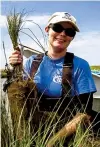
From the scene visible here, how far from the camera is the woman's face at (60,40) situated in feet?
12.8

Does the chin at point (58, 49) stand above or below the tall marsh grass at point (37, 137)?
above

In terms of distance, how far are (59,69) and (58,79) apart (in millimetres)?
122

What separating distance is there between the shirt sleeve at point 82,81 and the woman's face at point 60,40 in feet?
0.85

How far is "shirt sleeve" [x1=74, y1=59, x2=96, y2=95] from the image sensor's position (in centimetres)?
372

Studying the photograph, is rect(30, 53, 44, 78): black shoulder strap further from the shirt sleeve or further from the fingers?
the shirt sleeve

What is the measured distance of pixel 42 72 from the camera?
3.81m

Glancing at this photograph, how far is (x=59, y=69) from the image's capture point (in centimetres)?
381

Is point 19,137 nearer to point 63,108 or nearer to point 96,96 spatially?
point 63,108

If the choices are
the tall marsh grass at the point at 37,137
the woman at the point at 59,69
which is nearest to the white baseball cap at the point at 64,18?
the woman at the point at 59,69

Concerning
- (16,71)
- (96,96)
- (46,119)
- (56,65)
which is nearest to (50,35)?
(56,65)

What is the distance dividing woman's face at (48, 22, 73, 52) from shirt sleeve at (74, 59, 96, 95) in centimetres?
26

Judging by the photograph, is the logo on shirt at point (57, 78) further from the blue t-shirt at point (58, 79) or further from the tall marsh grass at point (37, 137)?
the tall marsh grass at point (37, 137)

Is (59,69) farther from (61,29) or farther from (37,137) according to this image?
(37,137)

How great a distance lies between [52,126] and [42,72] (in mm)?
661
